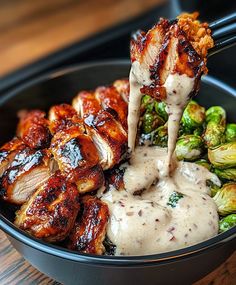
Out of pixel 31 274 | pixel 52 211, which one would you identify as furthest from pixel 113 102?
pixel 31 274

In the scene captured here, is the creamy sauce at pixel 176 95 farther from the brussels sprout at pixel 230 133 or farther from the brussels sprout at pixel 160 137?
the brussels sprout at pixel 230 133

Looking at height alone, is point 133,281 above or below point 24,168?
below

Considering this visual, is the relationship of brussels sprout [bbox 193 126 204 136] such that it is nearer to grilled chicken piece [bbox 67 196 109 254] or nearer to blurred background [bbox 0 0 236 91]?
grilled chicken piece [bbox 67 196 109 254]

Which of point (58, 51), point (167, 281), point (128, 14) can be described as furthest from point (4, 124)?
point (128, 14)

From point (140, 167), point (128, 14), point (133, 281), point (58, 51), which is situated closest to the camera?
point (133, 281)

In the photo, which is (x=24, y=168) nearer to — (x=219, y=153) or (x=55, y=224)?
(x=55, y=224)

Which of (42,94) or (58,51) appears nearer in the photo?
(42,94)

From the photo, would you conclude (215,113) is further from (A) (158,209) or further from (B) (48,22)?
(B) (48,22)
